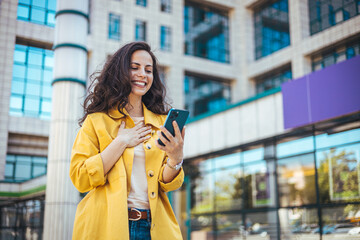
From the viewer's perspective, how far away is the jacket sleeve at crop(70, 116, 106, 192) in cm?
197

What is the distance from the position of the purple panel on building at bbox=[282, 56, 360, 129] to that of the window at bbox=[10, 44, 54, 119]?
678 cm


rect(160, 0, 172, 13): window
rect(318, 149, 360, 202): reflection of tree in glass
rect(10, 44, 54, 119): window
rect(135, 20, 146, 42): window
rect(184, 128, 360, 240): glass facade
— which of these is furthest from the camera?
rect(160, 0, 172, 13): window

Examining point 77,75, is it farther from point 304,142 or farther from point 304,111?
point 304,142

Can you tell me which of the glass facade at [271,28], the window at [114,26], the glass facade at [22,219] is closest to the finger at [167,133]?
the glass facade at [22,219]

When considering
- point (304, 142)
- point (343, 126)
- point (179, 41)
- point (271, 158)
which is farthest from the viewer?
point (179, 41)

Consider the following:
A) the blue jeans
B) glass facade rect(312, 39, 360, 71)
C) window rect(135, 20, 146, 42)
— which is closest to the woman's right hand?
the blue jeans

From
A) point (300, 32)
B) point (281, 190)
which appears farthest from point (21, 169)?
point (300, 32)

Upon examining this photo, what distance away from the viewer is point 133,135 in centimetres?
213

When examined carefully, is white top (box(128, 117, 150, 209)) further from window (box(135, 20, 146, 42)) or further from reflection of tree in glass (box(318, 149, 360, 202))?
window (box(135, 20, 146, 42))

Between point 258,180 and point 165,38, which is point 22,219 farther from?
point 165,38

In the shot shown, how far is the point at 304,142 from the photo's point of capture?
13016 millimetres

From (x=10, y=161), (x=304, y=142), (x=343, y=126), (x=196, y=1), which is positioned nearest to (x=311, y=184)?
(x=304, y=142)

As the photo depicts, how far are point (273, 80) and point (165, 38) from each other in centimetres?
648

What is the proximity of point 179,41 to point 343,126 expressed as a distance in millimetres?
13322
